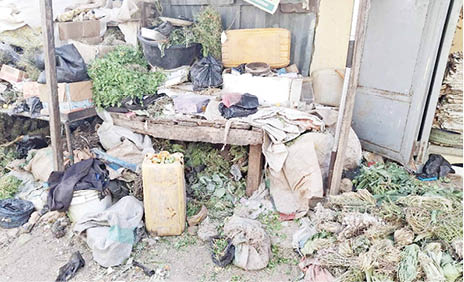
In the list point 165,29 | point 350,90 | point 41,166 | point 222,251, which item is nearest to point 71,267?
point 222,251

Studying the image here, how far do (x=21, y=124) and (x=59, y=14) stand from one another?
2003mm

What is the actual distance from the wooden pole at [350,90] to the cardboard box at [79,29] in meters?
4.37

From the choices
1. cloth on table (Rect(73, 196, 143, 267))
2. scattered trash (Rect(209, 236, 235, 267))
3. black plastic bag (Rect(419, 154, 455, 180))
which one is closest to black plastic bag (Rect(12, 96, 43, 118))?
cloth on table (Rect(73, 196, 143, 267))

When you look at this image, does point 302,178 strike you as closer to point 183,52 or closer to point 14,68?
point 183,52

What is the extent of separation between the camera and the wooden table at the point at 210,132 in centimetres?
421

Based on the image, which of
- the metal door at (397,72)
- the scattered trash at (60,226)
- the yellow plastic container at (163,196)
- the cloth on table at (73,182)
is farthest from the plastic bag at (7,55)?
the metal door at (397,72)

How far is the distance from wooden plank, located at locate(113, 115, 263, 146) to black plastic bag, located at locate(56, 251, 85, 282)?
70.0 inches

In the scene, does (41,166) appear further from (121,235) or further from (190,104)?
(190,104)

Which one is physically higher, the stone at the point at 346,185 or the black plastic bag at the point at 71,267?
the stone at the point at 346,185

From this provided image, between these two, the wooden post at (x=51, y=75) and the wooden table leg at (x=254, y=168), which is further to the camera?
the wooden table leg at (x=254, y=168)

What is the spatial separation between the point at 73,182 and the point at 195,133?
5.02 ft

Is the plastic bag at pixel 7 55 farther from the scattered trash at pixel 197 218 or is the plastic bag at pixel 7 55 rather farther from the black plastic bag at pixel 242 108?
the scattered trash at pixel 197 218

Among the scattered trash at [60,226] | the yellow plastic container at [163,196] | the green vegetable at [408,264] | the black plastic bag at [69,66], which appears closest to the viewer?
the green vegetable at [408,264]

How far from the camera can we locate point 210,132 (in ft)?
14.3
